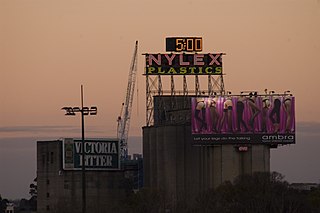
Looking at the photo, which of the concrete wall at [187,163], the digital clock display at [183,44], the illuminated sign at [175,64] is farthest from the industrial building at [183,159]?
the digital clock display at [183,44]

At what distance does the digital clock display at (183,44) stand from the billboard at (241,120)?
22.5 feet

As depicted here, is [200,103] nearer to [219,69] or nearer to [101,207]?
[219,69]

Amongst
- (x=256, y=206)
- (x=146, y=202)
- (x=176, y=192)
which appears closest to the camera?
(x=256, y=206)

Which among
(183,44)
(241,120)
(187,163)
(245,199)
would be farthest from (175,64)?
(245,199)

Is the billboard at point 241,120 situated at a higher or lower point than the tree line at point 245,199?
higher

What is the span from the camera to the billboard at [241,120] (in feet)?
589

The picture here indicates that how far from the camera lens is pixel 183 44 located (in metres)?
183

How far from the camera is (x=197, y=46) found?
183 m

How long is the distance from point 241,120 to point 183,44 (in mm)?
12294

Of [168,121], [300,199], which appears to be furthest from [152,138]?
[300,199]

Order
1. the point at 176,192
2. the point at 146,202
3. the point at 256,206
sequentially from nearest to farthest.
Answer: the point at 256,206
the point at 146,202
the point at 176,192

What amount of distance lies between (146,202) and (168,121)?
20.6 meters

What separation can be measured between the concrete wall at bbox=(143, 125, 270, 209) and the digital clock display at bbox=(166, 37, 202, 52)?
41.0ft

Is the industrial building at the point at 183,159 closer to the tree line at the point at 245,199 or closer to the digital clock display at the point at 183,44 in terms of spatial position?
the tree line at the point at 245,199
